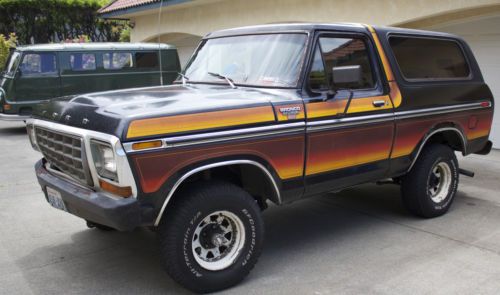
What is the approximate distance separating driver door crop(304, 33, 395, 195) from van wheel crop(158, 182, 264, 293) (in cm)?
72

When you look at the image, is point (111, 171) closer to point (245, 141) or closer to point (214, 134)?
point (214, 134)

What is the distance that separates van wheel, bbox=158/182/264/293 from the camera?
3.65 metres

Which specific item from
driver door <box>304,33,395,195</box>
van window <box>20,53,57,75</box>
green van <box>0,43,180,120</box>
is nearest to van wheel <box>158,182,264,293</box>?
driver door <box>304,33,395,195</box>

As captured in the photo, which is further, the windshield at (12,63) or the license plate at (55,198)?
the windshield at (12,63)

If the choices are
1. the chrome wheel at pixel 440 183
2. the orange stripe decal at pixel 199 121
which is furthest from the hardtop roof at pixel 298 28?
the chrome wheel at pixel 440 183

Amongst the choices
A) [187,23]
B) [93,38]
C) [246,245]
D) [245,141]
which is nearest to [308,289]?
[246,245]

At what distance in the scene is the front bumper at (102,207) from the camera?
133 inches

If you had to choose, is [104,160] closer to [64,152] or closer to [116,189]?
[116,189]

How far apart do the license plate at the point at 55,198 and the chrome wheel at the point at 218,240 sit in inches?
43.4

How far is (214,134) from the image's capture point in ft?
12.2

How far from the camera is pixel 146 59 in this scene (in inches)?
583

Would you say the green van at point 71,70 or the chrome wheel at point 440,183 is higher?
the green van at point 71,70

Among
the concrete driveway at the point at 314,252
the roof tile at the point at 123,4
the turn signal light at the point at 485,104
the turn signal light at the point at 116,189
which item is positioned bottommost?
the concrete driveway at the point at 314,252

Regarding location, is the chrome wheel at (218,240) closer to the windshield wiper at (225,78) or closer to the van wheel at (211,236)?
the van wheel at (211,236)
